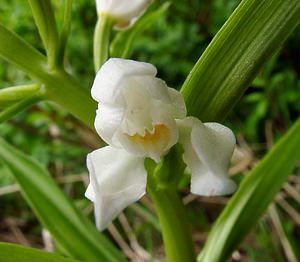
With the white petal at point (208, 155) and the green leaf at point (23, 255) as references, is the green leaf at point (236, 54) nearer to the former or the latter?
the white petal at point (208, 155)

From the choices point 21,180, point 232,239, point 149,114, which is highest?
point 149,114

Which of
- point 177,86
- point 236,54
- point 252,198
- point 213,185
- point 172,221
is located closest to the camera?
point 213,185

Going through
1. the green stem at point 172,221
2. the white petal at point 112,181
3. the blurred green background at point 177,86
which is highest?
the white petal at point 112,181

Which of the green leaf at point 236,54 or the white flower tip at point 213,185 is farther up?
the green leaf at point 236,54

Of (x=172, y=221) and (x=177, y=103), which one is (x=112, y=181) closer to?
(x=177, y=103)

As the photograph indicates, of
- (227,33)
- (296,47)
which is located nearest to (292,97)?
(296,47)

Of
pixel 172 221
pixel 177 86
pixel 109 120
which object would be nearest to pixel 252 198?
pixel 172 221

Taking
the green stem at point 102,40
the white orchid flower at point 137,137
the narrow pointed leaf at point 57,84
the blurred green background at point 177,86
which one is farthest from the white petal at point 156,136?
the blurred green background at point 177,86

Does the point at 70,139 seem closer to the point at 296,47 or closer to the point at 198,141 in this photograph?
the point at 296,47
